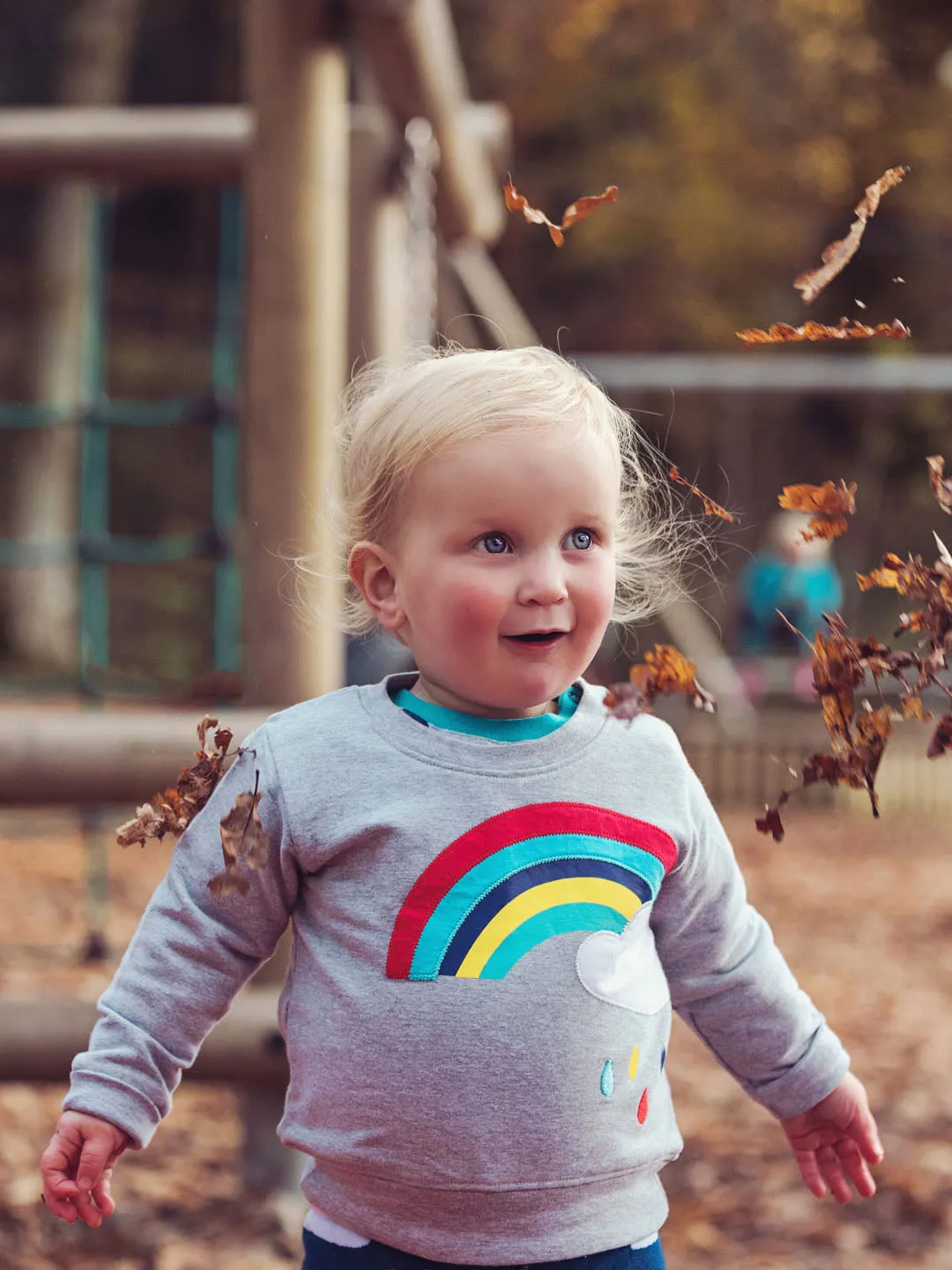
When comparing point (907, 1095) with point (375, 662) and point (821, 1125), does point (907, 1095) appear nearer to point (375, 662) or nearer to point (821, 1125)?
point (375, 662)

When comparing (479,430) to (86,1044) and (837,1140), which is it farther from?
(86,1044)

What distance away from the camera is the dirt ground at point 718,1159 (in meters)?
2.80

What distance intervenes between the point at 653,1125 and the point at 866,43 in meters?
13.3

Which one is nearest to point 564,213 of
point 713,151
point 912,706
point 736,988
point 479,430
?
point 479,430

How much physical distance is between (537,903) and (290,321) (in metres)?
1.42

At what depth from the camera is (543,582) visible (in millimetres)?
1401

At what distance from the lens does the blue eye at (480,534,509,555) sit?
1.43m

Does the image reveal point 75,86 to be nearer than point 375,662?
No

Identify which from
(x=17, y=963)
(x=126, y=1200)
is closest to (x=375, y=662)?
(x=126, y=1200)

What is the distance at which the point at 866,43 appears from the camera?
13.1 meters

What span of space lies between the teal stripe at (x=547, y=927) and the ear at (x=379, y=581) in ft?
1.05

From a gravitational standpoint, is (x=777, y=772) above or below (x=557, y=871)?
below

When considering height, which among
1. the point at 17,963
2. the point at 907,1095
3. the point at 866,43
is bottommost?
the point at 17,963

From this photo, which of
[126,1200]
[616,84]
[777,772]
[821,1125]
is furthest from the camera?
[616,84]
